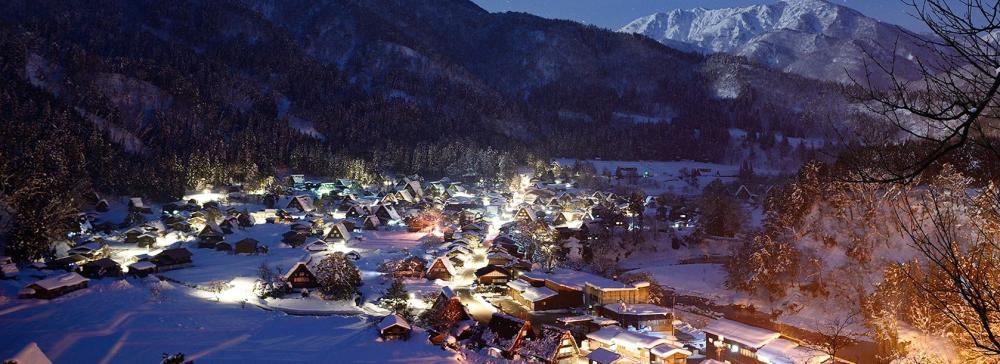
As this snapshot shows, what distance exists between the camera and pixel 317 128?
327 ft

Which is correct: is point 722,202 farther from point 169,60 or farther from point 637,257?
point 169,60

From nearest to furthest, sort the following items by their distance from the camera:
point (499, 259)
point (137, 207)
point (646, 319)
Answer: point (646, 319)
point (499, 259)
point (137, 207)

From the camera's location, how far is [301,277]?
28375 millimetres

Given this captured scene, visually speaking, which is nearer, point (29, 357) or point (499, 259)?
point (29, 357)

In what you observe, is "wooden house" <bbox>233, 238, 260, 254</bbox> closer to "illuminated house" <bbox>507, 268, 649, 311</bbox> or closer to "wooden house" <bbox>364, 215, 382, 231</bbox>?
"wooden house" <bbox>364, 215, 382, 231</bbox>

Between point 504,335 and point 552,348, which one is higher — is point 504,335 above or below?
above

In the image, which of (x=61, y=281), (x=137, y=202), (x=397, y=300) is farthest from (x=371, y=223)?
(x=61, y=281)

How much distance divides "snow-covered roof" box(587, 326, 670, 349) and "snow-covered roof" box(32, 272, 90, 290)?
78.9ft

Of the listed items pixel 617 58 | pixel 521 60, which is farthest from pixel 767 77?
pixel 521 60

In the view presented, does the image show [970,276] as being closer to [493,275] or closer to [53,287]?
[493,275]

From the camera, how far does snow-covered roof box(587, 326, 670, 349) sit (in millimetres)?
20344

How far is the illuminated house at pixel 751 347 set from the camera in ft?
64.1

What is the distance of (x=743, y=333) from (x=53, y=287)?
3013 cm

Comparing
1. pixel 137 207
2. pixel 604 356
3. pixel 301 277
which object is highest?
pixel 137 207
